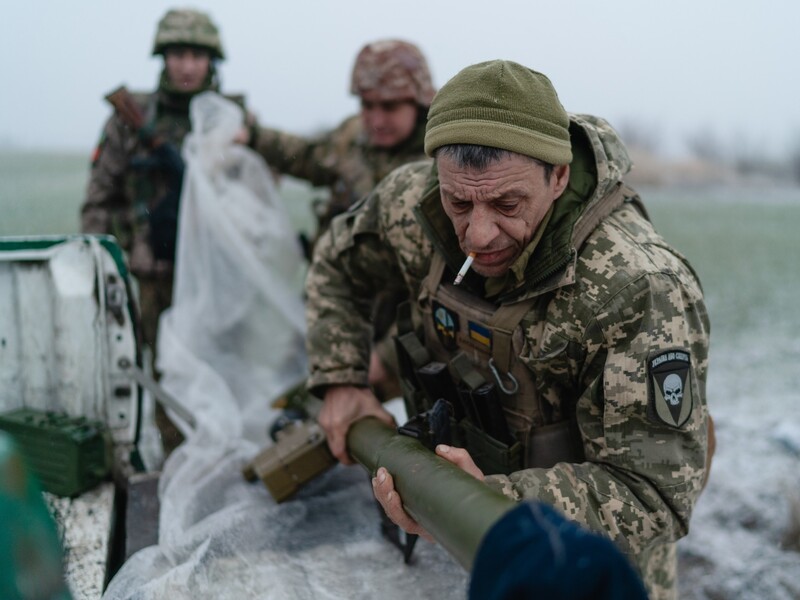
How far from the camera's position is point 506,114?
1.86 metres

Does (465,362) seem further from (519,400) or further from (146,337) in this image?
(146,337)

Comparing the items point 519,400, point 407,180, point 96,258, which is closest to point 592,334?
point 519,400

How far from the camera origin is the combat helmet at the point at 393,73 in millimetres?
3699

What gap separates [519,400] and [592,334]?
1.10 feet

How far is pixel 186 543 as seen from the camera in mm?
2330

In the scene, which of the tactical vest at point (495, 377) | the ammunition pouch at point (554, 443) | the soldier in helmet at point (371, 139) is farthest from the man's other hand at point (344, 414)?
the soldier in helmet at point (371, 139)

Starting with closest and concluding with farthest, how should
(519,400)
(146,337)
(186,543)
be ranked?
(519,400)
(186,543)
(146,337)

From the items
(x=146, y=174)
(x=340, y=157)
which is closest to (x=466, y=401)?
(x=340, y=157)

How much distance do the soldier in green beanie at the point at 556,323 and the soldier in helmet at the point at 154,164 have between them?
1.96m

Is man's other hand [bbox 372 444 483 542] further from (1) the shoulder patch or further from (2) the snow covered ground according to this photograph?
(2) the snow covered ground

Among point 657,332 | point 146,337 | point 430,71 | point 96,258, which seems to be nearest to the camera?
point 657,332

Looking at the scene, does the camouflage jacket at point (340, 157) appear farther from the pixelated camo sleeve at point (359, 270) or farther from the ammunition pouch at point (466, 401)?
the ammunition pouch at point (466, 401)

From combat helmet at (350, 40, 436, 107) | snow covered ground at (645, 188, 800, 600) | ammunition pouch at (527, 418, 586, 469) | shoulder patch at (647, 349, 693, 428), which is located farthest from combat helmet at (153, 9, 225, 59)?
snow covered ground at (645, 188, 800, 600)

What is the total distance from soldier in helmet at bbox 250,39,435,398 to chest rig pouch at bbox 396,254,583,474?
41.3 inches
